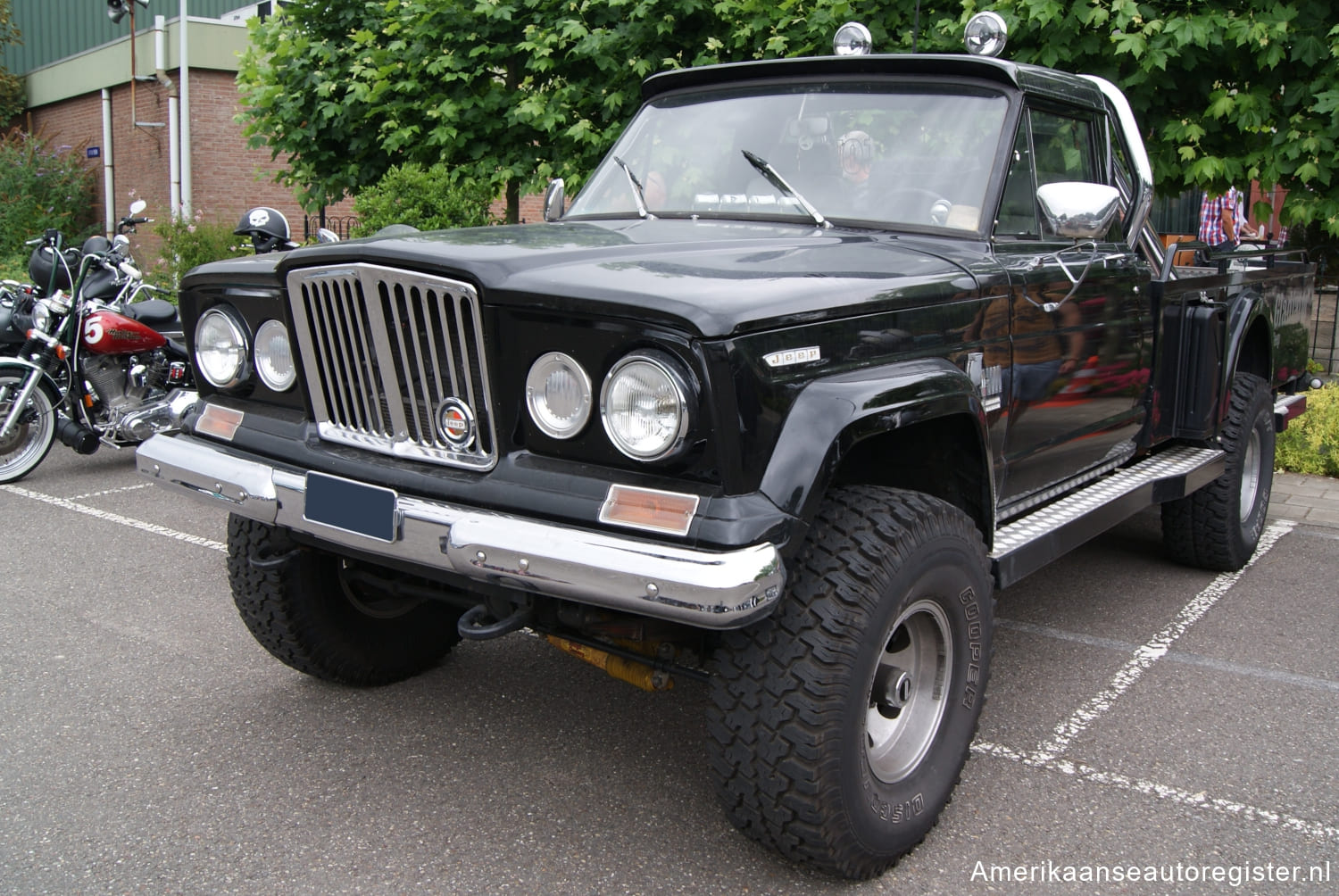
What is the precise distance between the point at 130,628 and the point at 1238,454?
4.58 m

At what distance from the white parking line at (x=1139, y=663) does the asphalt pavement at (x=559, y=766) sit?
0.01 metres

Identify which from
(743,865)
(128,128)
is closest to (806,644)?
(743,865)

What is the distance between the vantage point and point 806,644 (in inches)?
94.0

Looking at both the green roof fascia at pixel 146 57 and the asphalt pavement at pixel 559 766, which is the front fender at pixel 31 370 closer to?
the asphalt pavement at pixel 559 766

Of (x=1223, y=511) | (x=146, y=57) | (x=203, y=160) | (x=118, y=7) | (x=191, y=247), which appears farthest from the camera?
(x=146, y=57)

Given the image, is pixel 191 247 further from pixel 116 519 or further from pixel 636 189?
pixel 636 189

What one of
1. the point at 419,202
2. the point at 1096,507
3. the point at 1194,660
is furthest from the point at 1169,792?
the point at 419,202

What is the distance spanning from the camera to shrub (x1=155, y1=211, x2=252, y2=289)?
1173 cm

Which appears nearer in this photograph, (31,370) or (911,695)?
(911,695)

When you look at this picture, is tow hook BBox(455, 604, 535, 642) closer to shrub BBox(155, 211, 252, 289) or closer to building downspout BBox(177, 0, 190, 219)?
shrub BBox(155, 211, 252, 289)

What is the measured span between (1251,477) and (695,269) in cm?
388

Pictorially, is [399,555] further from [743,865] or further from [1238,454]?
[1238,454]

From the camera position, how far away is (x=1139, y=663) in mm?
4090

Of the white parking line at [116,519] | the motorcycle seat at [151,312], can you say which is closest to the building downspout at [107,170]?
the motorcycle seat at [151,312]
